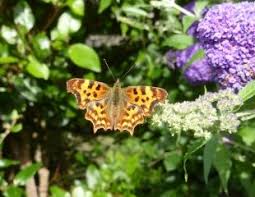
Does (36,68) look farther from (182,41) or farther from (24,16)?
(182,41)

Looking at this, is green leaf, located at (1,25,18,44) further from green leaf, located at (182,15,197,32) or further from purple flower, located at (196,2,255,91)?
purple flower, located at (196,2,255,91)

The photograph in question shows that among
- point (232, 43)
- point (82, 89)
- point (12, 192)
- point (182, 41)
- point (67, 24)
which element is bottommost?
point (12, 192)

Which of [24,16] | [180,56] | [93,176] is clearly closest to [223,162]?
[180,56]

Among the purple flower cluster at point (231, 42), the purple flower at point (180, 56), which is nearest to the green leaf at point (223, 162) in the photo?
the purple flower cluster at point (231, 42)

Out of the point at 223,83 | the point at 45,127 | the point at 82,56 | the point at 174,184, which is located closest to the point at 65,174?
the point at 45,127

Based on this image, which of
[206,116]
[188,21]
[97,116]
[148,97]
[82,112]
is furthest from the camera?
[82,112]

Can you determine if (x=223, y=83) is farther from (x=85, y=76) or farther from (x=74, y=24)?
(x=85, y=76)

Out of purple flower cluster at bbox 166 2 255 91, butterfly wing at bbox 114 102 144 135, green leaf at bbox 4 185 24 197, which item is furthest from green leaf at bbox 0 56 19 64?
purple flower cluster at bbox 166 2 255 91
